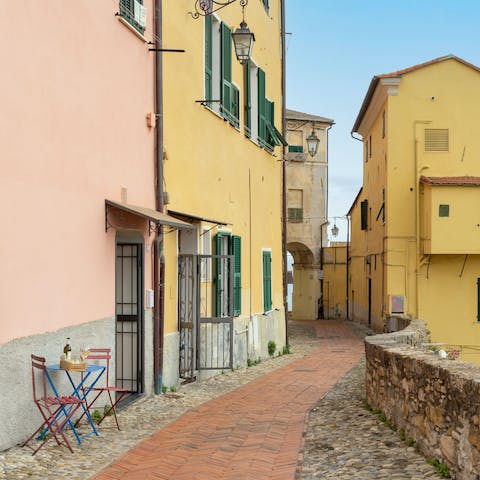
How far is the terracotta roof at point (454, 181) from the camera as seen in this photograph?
69.7 feet

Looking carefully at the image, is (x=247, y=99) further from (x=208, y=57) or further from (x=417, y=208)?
(x=417, y=208)

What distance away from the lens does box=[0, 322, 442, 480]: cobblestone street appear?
6.41m

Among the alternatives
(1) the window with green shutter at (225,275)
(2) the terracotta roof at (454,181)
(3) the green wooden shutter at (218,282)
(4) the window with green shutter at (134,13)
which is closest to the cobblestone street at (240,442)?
(3) the green wooden shutter at (218,282)

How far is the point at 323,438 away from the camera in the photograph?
25.9 feet

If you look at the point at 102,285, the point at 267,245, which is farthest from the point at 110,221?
the point at 267,245

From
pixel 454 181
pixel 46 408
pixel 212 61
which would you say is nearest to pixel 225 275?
pixel 212 61

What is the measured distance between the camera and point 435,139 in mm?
23344

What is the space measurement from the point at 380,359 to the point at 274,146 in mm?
10767

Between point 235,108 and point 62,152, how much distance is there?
7547 mm

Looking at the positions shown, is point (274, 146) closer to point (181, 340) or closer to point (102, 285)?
point (181, 340)

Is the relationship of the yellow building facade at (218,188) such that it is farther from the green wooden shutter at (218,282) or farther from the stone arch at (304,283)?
the stone arch at (304,283)

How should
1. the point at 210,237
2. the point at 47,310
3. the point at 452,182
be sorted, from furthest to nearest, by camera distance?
the point at 452,182
the point at 210,237
the point at 47,310

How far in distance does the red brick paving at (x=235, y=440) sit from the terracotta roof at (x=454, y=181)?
10.2 metres

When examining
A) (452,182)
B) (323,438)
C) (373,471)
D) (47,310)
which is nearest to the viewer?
(373,471)
